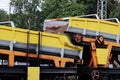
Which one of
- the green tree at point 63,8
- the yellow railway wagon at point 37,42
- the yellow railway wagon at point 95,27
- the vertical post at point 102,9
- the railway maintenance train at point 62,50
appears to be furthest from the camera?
the green tree at point 63,8

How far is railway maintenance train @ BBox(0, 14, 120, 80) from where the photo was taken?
1184 cm

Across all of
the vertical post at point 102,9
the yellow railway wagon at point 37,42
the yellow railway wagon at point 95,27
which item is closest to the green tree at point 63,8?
the vertical post at point 102,9

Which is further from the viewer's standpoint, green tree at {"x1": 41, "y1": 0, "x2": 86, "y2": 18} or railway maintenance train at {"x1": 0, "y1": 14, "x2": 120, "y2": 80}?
green tree at {"x1": 41, "y1": 0, "x2": 86, "y2": 18}

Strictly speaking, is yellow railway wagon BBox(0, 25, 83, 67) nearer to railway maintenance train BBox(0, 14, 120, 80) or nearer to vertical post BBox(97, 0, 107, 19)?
railway maintenance train BBox(0, 14, 120, 80)

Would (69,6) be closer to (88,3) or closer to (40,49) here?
(88,3)

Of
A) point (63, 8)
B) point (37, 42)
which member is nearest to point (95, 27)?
point (37, 42)

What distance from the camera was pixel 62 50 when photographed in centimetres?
1275

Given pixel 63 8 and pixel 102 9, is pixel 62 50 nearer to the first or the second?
pixel 102 9

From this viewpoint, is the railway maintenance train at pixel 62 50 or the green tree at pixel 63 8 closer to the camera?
the railway maintenance train at pixel 62 50

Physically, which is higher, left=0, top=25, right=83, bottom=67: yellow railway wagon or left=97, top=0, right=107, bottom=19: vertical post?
left=97, top=0, right=107, bottom=19: vertical post

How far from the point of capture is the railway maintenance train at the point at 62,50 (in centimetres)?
1184

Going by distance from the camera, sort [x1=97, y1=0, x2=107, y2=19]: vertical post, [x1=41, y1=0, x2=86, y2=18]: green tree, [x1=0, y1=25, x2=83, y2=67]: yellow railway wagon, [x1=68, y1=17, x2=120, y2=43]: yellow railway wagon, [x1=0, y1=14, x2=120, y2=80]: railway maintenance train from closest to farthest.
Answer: [x1=0, y1=25, x2=83, y2=67]: yellow railway wagon < [x1=0, y1=14, x2=120, y2=80]: railway maintenance train < [x1=68, y1=17, x2=120, y2=43]: yellow railway wagon < [x1=97, y1=0, x2=107, y2=19]: vertical post < [x1=41, y1=0, x2=86, y2=18]: green tree

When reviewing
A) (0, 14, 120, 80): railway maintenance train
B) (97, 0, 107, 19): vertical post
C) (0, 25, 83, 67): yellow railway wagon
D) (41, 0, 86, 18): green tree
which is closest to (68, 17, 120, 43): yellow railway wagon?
(0, 14, 120, 80): railway maintenance train

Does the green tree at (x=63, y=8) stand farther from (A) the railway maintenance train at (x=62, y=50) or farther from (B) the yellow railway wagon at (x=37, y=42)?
(B) the yellow railway wagon at (x=37, y=42)
